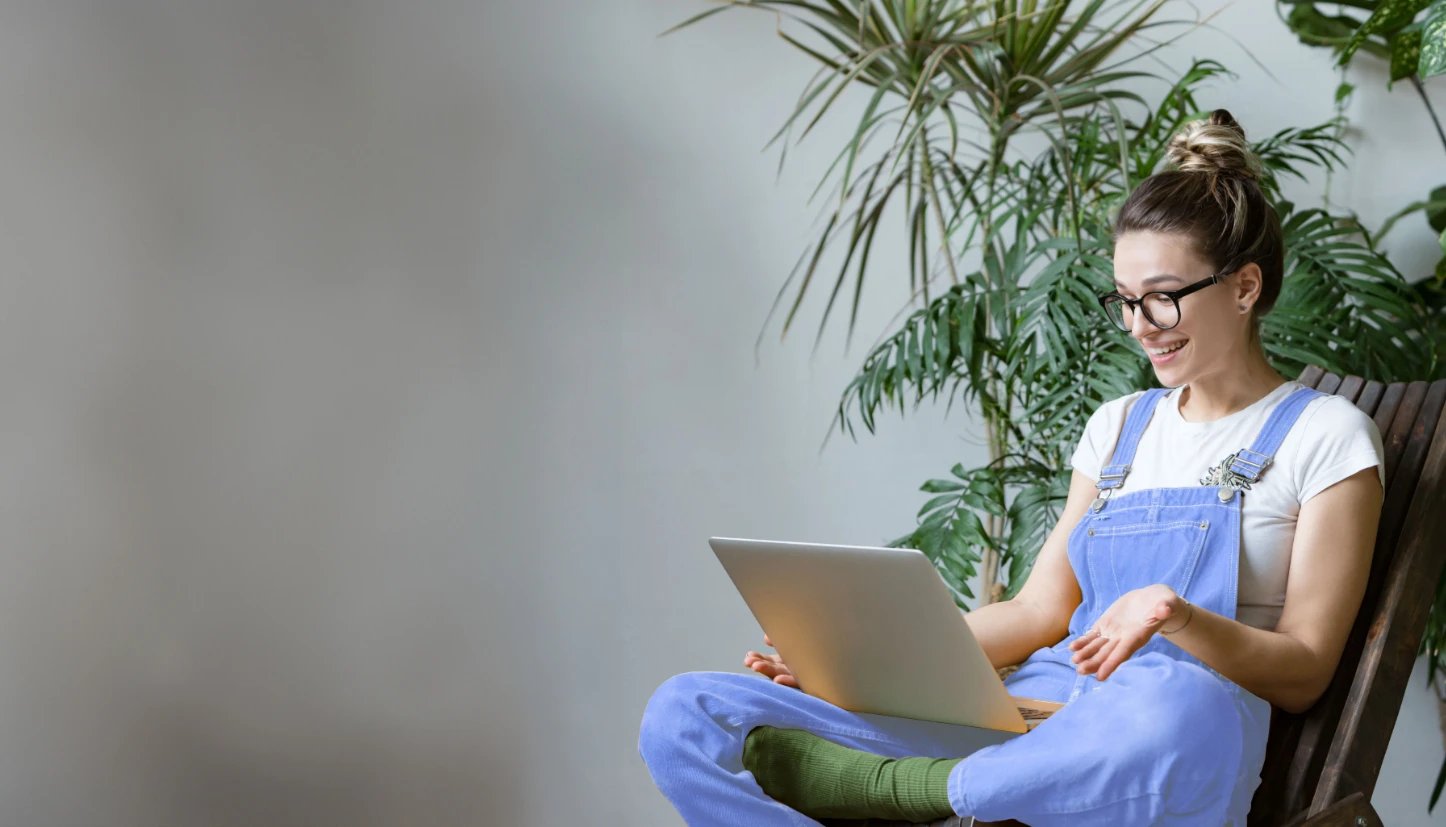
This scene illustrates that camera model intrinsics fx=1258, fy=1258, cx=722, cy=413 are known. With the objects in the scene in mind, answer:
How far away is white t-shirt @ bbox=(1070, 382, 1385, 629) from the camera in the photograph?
4.35 ft

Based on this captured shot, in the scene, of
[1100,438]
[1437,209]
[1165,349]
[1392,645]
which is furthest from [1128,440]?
[1437,209]

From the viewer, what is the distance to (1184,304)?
1395 mm

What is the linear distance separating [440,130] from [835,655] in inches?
66.8

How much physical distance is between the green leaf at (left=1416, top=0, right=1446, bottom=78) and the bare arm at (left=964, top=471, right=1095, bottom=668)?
702mm

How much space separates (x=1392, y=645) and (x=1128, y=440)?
A: 384 mm

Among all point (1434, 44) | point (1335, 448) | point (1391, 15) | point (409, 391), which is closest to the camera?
point (1335, 448)

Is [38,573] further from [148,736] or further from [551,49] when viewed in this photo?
[551,49]

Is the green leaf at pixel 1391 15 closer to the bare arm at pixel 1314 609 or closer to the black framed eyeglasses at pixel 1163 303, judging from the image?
the black framed eyeglasses at pixel 1163 303

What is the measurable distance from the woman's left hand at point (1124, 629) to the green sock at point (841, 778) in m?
0.18

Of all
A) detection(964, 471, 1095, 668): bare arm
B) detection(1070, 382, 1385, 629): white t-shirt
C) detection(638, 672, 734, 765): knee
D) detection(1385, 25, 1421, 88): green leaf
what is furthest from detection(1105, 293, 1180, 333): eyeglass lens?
detection(1385, 25, 1421, 88): green leaf

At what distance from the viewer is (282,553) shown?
248 cm

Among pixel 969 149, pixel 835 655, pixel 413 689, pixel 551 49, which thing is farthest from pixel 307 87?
pixel 835 655

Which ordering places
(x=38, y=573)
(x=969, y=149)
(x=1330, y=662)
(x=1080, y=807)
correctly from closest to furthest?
1. (x=1080, y=807)
2. (x=1330, y=662)
3. (x=38, y=573)
4. (x=969, y=149)

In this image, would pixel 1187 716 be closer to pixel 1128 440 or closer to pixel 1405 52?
pixel 1128 440
